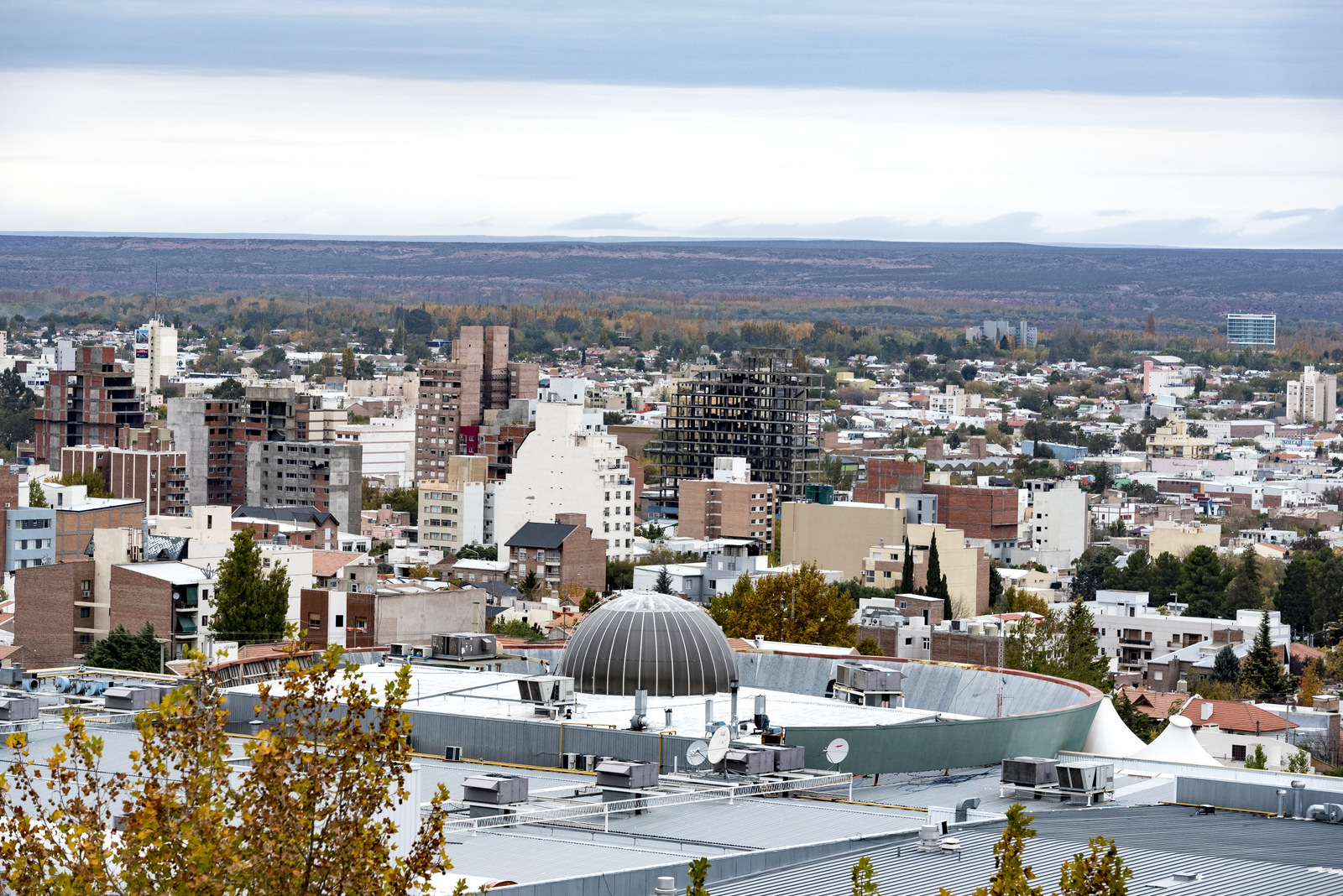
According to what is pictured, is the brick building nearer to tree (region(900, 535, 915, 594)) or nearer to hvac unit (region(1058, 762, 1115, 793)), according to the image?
tree (region(900, 535, 915, 594))

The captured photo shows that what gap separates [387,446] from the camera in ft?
412

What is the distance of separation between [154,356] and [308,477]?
87.6 meters

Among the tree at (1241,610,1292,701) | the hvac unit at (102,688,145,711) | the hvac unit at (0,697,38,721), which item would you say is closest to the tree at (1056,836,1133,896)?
the hvac unit at (0,697,38,721)

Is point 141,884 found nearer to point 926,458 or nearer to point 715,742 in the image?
point 715,742

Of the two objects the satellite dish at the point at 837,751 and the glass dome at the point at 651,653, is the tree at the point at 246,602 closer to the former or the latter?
the glass dome at the point at 651,653

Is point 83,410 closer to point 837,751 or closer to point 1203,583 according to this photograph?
point 1203,583

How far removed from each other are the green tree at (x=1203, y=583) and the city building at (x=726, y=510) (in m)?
16.6

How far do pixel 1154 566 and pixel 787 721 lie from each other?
57.2m

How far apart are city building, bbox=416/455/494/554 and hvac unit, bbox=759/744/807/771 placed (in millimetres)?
62879

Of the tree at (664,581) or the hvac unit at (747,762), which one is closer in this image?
the hvac unit at (747,762)

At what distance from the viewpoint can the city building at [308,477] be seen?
92.4 metres

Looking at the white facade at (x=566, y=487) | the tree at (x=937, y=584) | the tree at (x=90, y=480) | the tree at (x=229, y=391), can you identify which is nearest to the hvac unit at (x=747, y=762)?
the tree at (x=937, y=584)

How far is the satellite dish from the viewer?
21.7m

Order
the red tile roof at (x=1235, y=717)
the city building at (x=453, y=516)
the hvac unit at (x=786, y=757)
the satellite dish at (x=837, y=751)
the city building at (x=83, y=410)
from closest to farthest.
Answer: the hvac unit at (x=786, y=757)
the satellite dish at (x=837, y=751)
the red tile roof at (x=1235, y=717)
the city building at (x=453, y=516)
the city building at (x=83, y=410)
